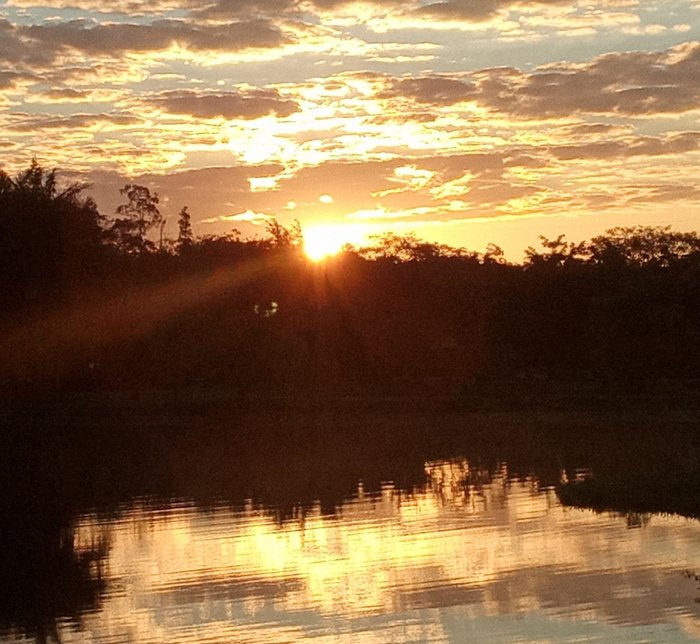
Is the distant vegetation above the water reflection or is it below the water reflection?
above

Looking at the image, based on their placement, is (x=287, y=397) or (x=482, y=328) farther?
(x=482, y=328)

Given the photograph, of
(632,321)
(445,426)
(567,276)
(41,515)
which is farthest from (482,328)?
(41,515)

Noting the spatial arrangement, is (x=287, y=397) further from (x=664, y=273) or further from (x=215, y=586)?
(x=215, y=586)

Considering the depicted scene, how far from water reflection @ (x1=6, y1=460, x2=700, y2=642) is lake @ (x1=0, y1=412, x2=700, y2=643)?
0.15 ft

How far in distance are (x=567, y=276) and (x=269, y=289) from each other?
1583 cm

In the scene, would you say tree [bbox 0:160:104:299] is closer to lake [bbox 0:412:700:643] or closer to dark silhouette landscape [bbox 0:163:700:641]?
dark silhouette landscape [bbox 0:163:700:641]

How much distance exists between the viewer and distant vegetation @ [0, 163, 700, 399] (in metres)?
58.2

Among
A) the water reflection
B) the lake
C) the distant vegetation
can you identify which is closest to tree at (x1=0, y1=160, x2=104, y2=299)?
the distant vegetation

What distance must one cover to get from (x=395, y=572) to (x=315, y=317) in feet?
160

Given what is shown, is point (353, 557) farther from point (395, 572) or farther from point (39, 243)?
point (39, 243)

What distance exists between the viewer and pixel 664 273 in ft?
205

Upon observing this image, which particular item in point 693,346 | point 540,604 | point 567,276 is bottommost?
point 540,604

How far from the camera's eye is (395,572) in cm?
1991

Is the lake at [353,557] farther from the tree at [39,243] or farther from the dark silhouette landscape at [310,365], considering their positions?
the tree at [39,243]
